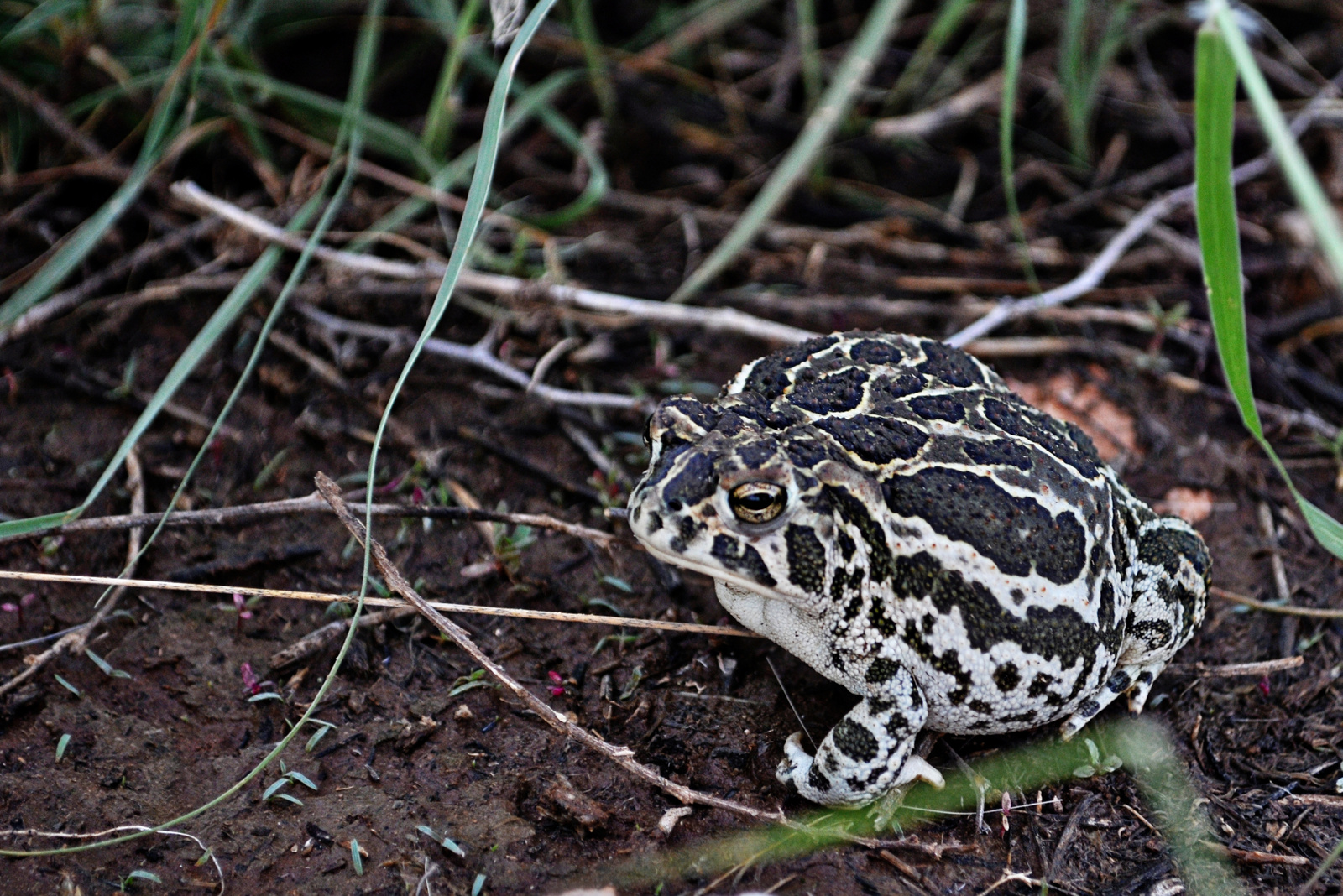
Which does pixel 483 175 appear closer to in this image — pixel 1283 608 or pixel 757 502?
pixel 757 502

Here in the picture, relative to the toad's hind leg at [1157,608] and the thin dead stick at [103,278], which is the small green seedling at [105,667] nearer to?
the thin dead stick at [103,278]

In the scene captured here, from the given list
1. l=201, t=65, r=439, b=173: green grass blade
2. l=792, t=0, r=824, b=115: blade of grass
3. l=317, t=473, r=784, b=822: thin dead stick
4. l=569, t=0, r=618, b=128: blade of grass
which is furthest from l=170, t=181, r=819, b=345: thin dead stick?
l=792, t=0, r=824, b=115: blade of grass

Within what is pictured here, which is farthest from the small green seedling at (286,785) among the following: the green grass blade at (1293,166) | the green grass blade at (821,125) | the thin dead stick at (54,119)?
the thin dead stick at (54,119)

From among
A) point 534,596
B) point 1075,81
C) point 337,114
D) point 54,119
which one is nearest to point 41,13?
point 54,119

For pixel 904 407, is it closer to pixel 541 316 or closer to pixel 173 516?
pixel 541 316

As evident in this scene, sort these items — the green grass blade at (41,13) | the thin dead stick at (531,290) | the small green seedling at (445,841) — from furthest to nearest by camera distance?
1. the thin dead stick at (531,290)
2. the green grass blade at (41,13)
3. the small green seedling at (445,841)

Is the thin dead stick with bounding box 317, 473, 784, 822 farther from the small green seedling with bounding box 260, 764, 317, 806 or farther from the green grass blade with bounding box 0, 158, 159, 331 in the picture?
the green grass blade with bounding box 0, 158, 159, 331
